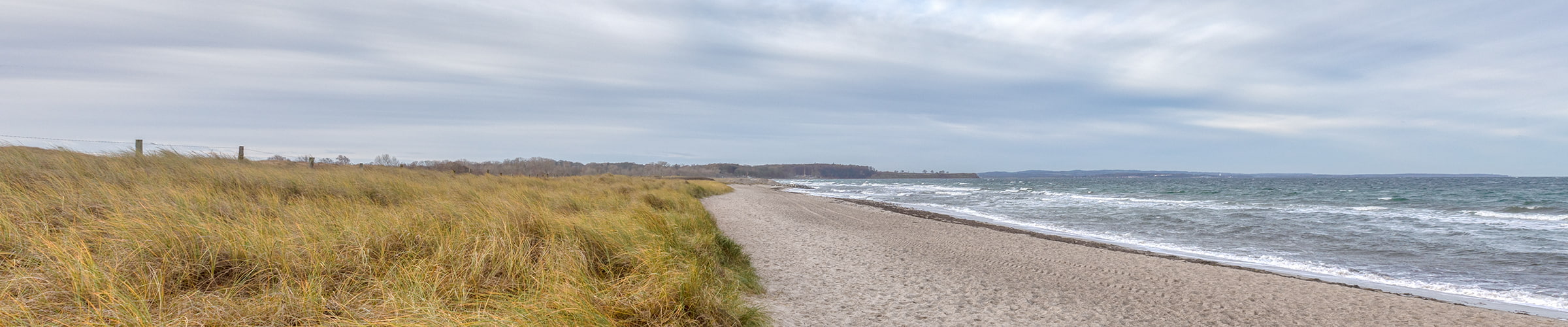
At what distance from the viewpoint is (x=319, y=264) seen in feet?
15.8

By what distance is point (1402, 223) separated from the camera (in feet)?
62.2

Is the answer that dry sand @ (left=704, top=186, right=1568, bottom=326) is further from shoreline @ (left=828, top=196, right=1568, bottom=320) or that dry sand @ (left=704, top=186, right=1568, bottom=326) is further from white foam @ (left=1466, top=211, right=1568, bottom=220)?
white foam @ (left=1466, top=211, right=1568, bottom=220)

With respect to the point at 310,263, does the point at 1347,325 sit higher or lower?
lower

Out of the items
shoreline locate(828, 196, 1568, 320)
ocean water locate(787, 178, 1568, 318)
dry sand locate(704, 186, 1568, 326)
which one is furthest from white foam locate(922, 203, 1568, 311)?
dry sand locate(704, 186, 1568, 326)

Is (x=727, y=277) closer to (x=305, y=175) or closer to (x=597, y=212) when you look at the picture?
(x=597, y=212)

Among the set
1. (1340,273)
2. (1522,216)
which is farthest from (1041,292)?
(1522,216)

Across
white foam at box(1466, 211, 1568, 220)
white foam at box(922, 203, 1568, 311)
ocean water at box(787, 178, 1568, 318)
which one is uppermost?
white foam at box(1466, 211, 1568, 220)

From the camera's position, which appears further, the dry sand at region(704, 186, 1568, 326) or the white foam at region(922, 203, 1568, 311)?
the white foam at region(922, 203, 1568, 311)

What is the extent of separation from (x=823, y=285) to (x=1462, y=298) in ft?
24.1

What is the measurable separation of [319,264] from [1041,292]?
22.0 feet

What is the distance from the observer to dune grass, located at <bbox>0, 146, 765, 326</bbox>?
12.6ft

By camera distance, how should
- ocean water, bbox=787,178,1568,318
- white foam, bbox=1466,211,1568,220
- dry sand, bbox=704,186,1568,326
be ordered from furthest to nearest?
white foam, bbox=1466,211,1568,220
ocean water, bbox=787,178,1568,318
dry sand, bbox=704,186,1568,326

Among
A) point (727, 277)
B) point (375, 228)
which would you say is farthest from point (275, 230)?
point (727, 277)

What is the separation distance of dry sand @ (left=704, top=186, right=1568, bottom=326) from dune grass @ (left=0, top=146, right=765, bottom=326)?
3.14 ft
